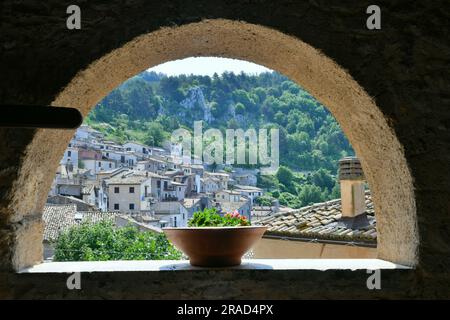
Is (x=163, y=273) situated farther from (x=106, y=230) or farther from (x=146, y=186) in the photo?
(x=106, y=230)

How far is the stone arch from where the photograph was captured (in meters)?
1.71

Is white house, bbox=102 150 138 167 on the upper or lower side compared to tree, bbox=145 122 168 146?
lower

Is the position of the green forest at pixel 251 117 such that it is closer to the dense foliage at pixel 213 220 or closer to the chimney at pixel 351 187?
the chimney at pixel 351 187

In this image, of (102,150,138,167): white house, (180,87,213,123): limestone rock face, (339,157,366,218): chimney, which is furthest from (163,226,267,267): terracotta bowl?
(102,150,138,167): white house

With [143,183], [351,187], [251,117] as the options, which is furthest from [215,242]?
[143,183]

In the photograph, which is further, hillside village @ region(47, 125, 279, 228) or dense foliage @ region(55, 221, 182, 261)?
dense foliage @ region(55, 221, 182, 261)

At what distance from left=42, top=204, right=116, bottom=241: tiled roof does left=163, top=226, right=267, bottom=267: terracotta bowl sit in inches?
413

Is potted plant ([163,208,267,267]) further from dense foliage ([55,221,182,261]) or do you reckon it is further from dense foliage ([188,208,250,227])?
dense foliage ([55,221,182,261])

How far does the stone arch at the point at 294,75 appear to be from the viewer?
1.71 m

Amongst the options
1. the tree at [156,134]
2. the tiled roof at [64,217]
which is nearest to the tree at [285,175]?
the tree at [156,134]

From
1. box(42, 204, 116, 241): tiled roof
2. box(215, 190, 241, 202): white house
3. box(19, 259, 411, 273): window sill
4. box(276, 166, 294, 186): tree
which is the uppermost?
box(276, 166, 294, 186): tree

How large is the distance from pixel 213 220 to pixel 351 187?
4702 millimetres

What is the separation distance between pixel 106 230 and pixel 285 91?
787 cm
